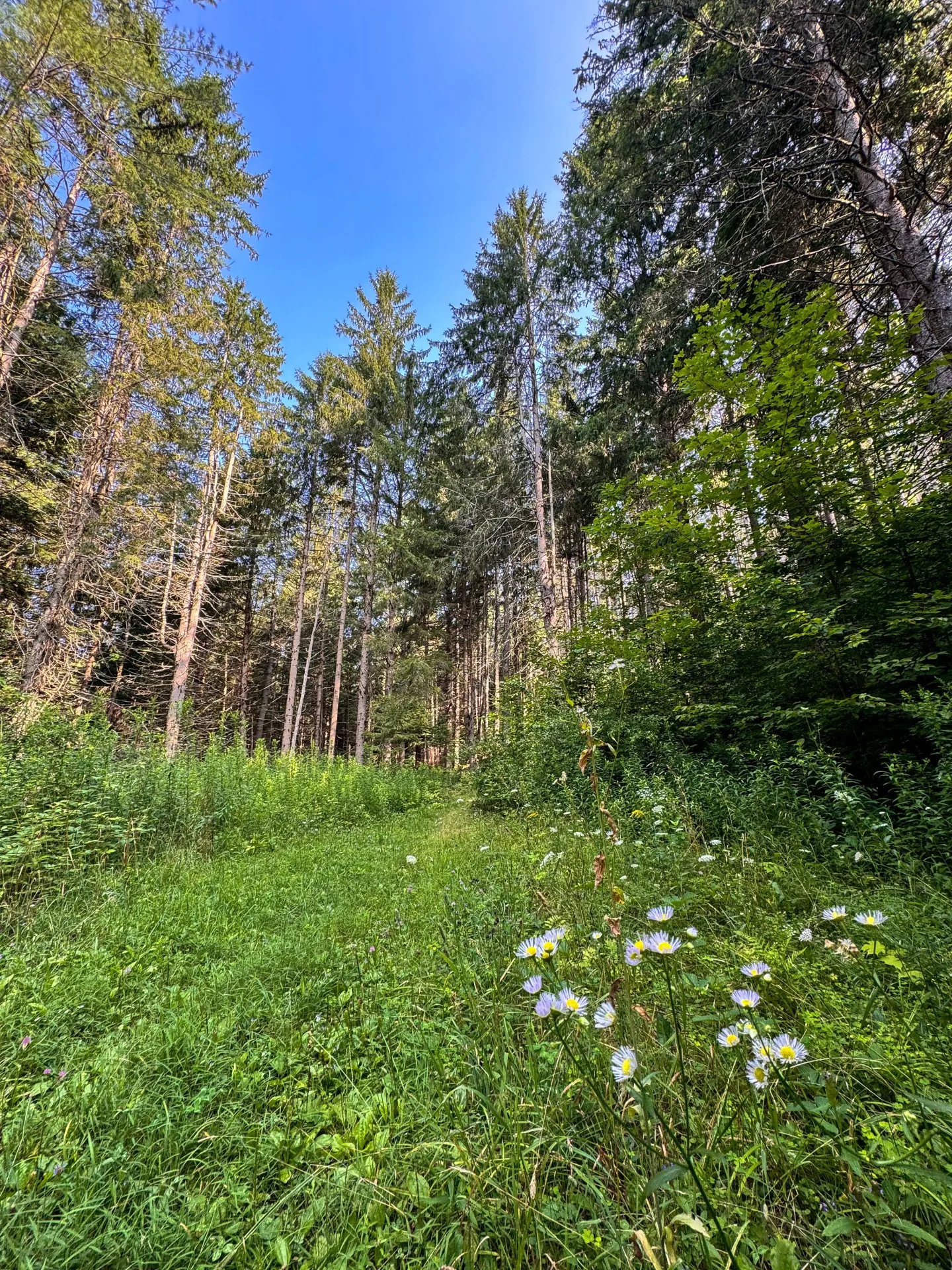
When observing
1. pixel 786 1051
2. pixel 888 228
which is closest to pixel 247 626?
pixel 888 228

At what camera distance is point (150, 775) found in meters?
4.30

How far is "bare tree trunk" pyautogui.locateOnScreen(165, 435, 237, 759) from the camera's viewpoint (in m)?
8.88

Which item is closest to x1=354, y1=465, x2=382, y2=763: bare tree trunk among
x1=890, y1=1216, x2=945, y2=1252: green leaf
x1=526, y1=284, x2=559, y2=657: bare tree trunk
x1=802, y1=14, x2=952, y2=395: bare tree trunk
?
x1=526, y1=284, x2=559, y2=657: bare tree trunk

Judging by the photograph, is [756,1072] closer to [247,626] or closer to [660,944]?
[660,944]

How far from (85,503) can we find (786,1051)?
9.05 metres

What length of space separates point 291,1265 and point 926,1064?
150cm

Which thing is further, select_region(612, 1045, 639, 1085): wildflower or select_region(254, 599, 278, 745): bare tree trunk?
select_region(254, 599, 278, 745): bare tree trunk

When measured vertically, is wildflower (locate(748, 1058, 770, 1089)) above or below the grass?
above

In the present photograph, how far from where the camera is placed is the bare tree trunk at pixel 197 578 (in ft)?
29.1

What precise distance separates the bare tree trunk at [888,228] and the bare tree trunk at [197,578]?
33.8ft

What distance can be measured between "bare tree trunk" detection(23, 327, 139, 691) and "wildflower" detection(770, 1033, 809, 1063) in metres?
8.28

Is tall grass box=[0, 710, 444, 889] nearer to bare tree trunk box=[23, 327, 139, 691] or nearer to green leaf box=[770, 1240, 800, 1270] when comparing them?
bare tree trunk box=[23, 327, 139, 691]

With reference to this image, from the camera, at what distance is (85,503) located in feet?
21.8

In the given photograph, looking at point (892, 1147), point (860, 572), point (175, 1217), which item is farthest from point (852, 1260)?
point (860, 572)
